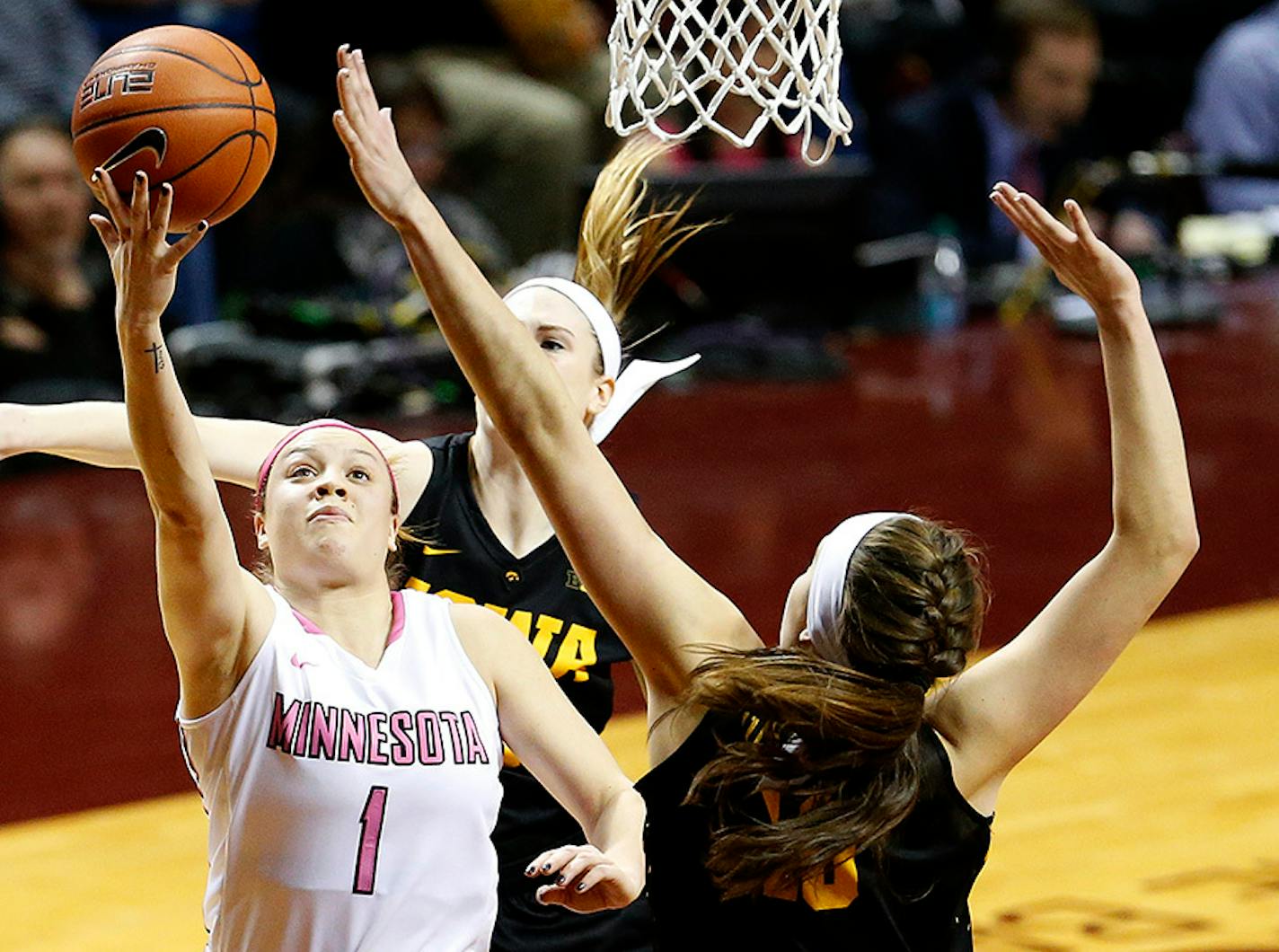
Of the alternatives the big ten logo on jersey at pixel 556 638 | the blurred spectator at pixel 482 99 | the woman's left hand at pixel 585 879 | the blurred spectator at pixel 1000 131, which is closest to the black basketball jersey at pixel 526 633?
the big ten logo on jersey at pixel 556 638

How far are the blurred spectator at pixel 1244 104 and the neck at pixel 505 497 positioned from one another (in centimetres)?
909

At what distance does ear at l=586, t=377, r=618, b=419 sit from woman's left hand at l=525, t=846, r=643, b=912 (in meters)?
1.17

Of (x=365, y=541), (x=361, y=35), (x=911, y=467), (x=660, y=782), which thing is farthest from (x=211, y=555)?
(x=361, y=35)

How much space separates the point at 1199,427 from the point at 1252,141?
3753 mm

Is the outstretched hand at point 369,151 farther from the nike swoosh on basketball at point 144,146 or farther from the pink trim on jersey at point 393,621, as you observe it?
the pink trim on jersey at point 393,621

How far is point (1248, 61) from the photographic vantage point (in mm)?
11883

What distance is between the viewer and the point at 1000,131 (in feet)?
35.6

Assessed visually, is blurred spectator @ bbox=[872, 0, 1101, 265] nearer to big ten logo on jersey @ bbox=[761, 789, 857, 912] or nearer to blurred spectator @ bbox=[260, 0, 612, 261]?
blurred spectator @ bbox=[260, 0, 612, 261]

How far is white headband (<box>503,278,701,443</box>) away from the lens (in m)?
3.53

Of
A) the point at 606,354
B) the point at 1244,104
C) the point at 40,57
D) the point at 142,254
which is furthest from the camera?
the point at 1244,104

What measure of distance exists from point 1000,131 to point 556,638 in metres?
7.95

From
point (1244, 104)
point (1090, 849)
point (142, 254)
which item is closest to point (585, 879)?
point (142, 254)

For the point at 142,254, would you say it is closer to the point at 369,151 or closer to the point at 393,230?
the point at 369,151

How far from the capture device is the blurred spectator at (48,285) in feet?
26.0
